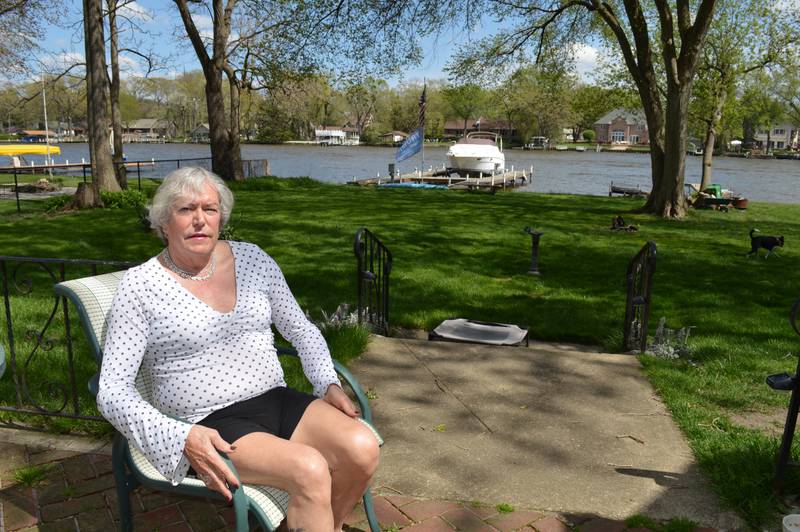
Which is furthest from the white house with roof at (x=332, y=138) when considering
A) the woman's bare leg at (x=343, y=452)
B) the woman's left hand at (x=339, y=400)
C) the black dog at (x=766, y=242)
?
the woman's bare leg at (x=343, y=452)

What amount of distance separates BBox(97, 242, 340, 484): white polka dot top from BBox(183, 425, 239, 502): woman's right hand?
37 mm

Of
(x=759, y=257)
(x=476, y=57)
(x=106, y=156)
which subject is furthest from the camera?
(x=476, y=57)

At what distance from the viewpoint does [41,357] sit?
16.6 feet

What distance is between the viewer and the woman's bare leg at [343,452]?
2.44m

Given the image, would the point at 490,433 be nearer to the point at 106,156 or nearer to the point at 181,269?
the point at 181,269

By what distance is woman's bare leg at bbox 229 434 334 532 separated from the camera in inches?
87.7

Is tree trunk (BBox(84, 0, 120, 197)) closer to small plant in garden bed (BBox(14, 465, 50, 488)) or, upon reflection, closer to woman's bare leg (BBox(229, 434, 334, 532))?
small plant in garden bed (BBox(14, 465, 50, 488))

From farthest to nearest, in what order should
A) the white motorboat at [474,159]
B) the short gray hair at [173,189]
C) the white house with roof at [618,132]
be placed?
the white house with roof at [618,132]
the white motorboat at [474,159]
the short gray hair at [173,189]

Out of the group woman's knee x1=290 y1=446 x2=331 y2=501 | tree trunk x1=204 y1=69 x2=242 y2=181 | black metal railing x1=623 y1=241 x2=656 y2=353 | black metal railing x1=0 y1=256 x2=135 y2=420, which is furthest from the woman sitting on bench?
tree trunk x1=204 y1=69 x2=242 y2=181

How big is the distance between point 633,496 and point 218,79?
24.1 metres

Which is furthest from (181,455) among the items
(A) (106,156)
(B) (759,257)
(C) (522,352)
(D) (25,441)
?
(A) (106,156)

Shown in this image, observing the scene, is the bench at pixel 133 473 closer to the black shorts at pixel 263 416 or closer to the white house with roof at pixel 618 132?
the black shorts at pixel 263 416

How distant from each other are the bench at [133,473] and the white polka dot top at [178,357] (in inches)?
4.5

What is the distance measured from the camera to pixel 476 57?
20.2 meters
